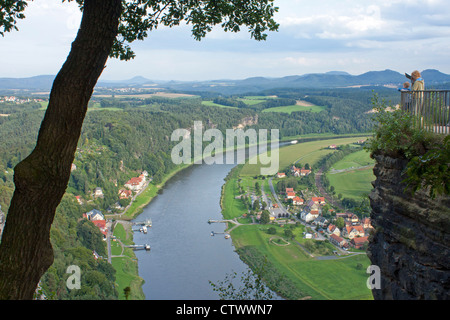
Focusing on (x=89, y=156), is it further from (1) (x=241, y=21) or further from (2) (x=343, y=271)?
(1) (x=241, y=21)

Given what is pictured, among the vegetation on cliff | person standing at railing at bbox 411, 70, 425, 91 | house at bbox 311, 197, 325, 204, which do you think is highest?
person standing at railing at bbox 411, 70, 425, 91

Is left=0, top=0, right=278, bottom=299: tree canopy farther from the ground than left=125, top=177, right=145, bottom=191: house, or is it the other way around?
left=0, top=0, right=278, bottom=299: tree canopy

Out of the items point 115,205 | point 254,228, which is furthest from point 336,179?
point 115,205

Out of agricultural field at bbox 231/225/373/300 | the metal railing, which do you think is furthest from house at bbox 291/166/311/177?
the metal railing

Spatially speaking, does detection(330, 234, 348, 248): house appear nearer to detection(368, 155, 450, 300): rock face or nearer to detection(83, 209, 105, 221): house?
detection(83, 209, 105, 221): house

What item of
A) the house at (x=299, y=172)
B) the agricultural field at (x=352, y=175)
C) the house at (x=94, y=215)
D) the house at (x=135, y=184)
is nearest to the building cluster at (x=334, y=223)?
the agricultural field at (x=352, y=175)

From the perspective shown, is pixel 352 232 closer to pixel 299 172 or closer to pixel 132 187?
pixel 299 172

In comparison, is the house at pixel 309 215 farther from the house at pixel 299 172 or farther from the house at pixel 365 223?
the house at pixel 299 172
